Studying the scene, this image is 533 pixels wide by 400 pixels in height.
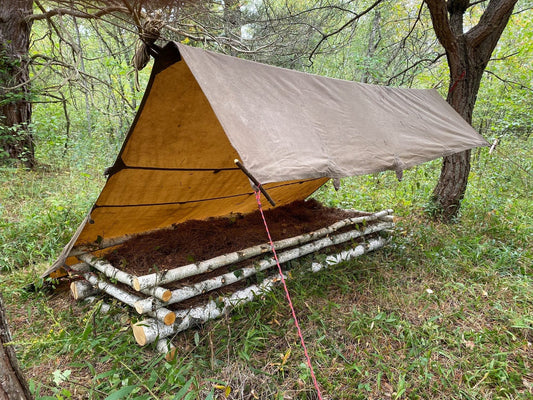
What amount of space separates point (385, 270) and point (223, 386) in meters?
2.11

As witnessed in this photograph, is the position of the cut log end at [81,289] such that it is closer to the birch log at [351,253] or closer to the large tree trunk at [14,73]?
the birch log at [351,253]

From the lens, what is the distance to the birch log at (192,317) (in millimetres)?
2059

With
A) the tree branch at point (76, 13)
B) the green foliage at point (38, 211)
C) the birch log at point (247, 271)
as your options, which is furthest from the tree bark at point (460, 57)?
the green foliage at point (38, 211)

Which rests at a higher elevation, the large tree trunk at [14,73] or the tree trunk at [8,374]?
the large tree trunk at [14,73]

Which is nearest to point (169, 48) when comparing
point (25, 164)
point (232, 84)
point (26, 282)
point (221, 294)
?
Result: point (232, 84)

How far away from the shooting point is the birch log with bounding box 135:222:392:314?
212 cm

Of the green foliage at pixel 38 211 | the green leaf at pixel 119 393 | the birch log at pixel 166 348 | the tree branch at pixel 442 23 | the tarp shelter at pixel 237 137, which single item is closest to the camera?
the green leaf at pixel 119 393

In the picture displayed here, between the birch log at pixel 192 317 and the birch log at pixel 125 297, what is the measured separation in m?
0.06

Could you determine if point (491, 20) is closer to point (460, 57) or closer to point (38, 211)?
point (460, 57)

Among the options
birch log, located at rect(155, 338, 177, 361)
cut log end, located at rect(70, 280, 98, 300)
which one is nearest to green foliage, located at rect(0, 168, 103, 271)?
cut log end, located at rect(70, 280, 98, 300)

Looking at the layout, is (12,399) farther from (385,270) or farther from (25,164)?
(25,164)

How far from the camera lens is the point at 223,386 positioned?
1839 millimetres

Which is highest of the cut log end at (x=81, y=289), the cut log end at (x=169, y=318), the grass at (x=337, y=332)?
the cut log end at (x=81, y=289)

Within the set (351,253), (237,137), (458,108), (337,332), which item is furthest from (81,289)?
(458,108)
